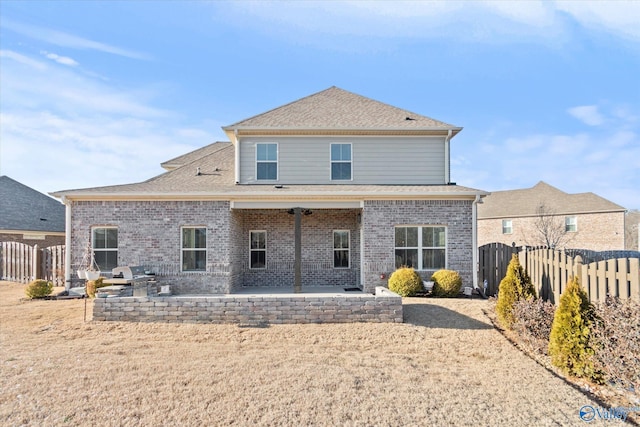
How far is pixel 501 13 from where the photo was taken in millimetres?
9211

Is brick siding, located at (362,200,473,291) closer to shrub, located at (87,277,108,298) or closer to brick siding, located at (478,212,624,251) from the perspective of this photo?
shrub, located at (87,277,108,298)

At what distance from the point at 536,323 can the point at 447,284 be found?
180 inches

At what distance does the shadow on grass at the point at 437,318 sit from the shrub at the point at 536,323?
1283 mm

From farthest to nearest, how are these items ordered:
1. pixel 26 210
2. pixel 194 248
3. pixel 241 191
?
1. pixel 26 210
2. pixel 194 248
3. pixel 241 191

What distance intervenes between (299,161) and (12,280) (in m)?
13.8

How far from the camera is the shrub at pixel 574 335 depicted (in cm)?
576

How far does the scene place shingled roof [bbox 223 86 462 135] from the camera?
13.6 meters

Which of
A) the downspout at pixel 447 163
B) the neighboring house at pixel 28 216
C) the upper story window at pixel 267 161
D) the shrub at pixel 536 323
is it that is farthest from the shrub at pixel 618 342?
the neighboring house at pixel 28 216

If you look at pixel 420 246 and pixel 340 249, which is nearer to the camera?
pixel 420 246

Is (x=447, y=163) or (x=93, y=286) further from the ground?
(x=447, y=163)

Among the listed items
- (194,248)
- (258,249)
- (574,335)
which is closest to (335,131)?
(258,249)

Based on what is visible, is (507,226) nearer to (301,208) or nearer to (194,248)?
(301,208)

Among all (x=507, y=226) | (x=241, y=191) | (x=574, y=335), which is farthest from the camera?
(x=507, y=226)

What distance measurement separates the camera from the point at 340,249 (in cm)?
1466
